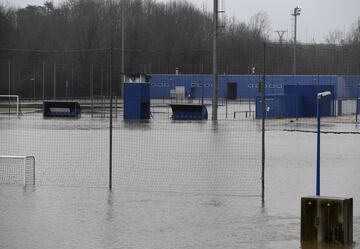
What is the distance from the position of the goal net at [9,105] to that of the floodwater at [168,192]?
2325cm

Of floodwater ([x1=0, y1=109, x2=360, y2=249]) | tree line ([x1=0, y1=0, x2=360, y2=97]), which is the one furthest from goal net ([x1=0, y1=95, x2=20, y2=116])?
floodwater ([x1=0, y1=109, x2=360, y2=249])

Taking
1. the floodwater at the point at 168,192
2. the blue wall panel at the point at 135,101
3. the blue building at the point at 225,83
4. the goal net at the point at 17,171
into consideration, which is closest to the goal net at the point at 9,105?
the blue wall panel at the point at 135,101

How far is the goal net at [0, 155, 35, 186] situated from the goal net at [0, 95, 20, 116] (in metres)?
31.0

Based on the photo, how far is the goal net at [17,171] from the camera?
621 inches

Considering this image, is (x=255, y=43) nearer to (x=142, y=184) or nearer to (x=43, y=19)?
(x=43, y=19)

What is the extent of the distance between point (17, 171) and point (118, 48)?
59.2 m

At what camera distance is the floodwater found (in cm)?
1045

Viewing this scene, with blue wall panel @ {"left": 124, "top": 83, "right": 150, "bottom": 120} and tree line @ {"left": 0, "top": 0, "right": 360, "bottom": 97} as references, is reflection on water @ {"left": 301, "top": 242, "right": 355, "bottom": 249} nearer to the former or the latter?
blue wall panel @ {"left": 124, "top": 83, "right": 150, "bottom": 120}

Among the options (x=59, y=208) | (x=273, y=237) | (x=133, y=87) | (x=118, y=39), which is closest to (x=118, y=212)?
(x=59, y=208)

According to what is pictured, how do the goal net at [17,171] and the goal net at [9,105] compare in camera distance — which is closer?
the goal net at [17,171]

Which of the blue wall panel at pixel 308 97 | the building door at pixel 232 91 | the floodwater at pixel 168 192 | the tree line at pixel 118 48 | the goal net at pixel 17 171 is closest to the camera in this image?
the floodwater at pixel 168 192

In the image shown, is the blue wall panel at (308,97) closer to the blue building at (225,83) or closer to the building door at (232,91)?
the blue building at (225,83)

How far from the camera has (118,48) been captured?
76.1 metres

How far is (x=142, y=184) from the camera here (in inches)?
622
